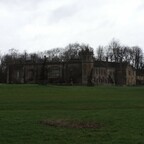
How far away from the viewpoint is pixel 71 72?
147 meters

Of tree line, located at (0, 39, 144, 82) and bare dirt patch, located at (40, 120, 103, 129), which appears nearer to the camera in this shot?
bare dirt patch, located at (40, 120, 103, 129)

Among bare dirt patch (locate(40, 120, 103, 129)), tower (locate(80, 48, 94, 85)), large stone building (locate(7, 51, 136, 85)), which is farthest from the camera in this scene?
large stone building (locate(7, 51, 136, 85))

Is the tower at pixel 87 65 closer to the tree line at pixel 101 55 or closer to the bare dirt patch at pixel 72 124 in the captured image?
the tree line at pixel 101 55

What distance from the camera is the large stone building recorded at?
14388cm

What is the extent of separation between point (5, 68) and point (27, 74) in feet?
35.7

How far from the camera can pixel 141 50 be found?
181m

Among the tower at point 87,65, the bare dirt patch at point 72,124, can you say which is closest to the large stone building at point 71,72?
the tower at point 87,65

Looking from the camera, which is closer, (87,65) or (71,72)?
(87,65)

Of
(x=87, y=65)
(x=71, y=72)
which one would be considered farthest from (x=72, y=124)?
(x=71, y=72)

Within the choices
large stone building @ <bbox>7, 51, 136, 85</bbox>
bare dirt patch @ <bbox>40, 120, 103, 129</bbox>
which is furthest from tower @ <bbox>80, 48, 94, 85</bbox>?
bare dirt patch @ <bbox>40, 120, 103, 129</bbox>

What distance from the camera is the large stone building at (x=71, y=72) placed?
14388cm

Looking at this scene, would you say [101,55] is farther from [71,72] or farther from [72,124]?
[72,124]

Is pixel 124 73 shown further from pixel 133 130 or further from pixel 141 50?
pixel 133 130

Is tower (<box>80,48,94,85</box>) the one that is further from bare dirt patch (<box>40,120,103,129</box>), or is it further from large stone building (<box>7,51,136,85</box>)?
bare dirt patch (<box>40,120,103,129</box>)
